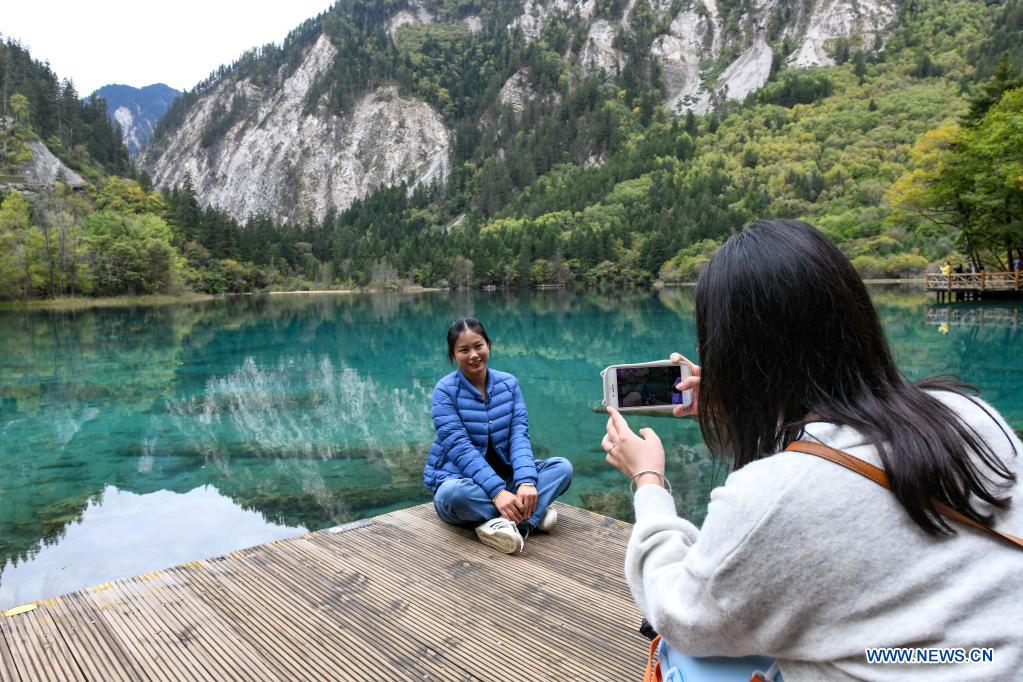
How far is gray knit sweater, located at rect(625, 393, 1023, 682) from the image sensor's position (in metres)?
1.01

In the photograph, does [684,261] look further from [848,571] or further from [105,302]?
[848,571]

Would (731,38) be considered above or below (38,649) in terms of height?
above

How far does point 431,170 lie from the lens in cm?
12275

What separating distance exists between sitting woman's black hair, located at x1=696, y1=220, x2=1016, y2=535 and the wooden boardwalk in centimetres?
173

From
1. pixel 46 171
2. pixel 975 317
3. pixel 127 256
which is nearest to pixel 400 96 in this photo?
pixel 46 171

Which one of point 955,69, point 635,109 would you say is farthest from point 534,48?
point 955,69

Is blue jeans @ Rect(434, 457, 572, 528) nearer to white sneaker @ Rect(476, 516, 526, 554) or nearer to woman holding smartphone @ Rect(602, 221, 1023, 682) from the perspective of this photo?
white sneaker @ Rect(476, 516, 526, 554)

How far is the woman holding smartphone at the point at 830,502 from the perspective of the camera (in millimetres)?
1010

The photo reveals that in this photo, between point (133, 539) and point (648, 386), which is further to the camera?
point (133, 539)

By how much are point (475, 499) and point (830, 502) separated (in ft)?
10.2

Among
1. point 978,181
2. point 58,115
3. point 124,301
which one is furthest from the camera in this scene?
point 58,115

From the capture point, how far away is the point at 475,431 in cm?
428

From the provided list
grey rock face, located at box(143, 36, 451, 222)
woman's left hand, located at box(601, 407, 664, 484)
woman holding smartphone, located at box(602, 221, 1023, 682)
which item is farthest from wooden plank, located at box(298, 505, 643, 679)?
grey rock face, located at box(143, 36, 451, 222)

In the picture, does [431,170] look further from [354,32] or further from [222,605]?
[222,605]
